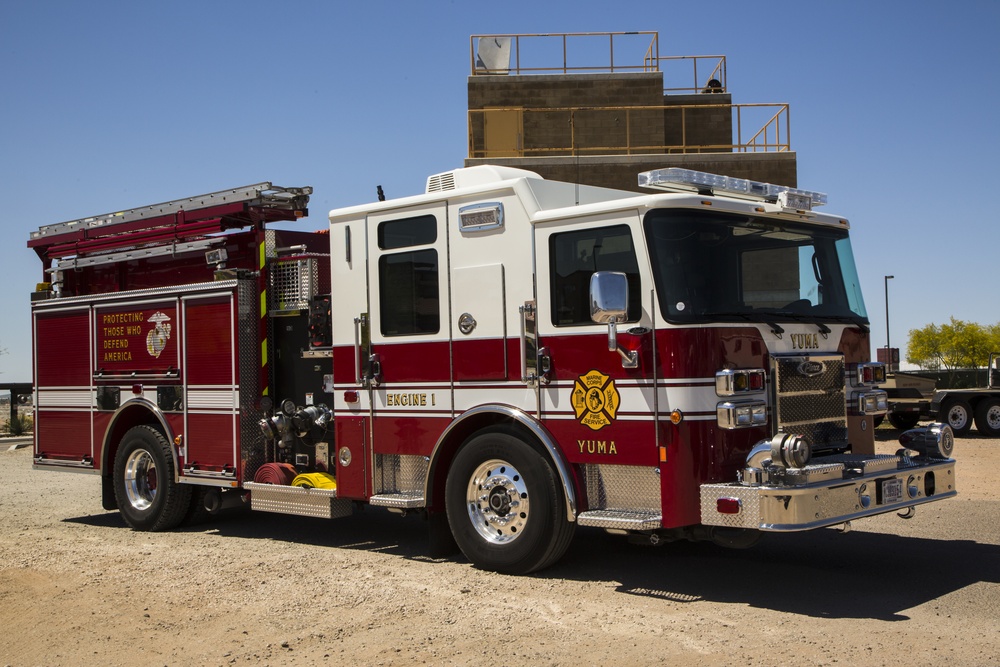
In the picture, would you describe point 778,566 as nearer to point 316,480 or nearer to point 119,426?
point 316,480

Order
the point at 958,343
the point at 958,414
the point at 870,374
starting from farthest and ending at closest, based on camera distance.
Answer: the point at 958,343
the point at 958,414
the point at 870,374

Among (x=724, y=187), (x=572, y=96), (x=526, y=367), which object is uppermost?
(x=572, y=96)

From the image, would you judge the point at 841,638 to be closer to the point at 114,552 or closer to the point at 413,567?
the point at 413,567

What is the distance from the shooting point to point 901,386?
21703mm

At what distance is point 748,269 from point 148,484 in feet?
22.0

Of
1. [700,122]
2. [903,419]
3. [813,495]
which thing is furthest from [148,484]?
[700,122]

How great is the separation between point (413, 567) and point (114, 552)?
2.96 m

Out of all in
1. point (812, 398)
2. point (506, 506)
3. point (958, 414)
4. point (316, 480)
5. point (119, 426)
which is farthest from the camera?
point (958, 414)

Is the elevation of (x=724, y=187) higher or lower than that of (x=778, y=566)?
higher

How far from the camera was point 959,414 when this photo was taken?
2114 centimetres

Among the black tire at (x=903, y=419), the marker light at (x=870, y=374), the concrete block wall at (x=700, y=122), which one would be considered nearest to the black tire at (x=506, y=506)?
the marker light at (x=870, y=374)

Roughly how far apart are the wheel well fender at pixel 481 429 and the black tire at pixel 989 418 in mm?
16216

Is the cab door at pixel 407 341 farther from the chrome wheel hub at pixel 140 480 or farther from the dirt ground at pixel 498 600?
the chrome wheel hub at pixel 140 480

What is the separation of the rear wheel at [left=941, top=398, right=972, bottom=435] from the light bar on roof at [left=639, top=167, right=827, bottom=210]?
14.9 metres
